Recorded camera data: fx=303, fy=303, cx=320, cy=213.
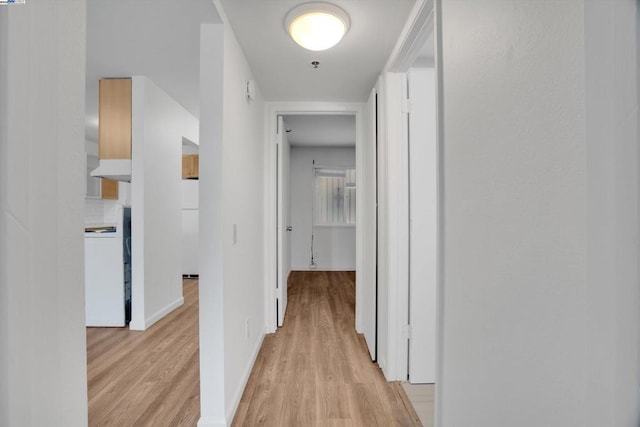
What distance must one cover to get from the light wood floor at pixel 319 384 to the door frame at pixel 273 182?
9.6 inches

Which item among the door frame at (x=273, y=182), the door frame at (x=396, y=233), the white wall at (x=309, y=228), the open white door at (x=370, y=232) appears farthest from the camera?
the white wall at (x=309, y=228)

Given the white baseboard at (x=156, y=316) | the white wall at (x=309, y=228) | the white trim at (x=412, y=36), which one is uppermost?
the white trim at (x=412, y=36)

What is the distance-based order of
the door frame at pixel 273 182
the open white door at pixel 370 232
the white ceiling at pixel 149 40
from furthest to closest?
the door frame at pixel 273 182 < the open white door at pixel 370 232 < the white ceiling at pixel 149 40

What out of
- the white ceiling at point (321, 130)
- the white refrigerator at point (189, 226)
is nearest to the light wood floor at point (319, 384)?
the white ceiling at point (321, 130)

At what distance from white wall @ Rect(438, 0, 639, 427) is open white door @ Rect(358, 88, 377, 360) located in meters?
1.28

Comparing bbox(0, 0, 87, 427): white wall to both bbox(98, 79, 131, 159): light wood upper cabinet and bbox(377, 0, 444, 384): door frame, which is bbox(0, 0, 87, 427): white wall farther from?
bbox(98, 79, 131, 159): light wood upper cabinet

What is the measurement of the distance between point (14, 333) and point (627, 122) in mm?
859

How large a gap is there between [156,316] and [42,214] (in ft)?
10.4

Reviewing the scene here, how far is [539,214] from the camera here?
0.64 m

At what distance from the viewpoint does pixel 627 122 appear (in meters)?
0.38

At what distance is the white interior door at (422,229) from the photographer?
2.04 meters

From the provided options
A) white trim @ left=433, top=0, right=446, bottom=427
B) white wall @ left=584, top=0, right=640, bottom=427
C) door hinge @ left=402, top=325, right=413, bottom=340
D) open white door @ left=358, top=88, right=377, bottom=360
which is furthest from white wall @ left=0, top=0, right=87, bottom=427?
open white door @ left=358, top=88, right=377, bottom=360

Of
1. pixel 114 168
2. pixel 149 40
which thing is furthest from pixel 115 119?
pixel 149 40

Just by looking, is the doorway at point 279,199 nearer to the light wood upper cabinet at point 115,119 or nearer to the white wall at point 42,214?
the light wood upper cabinet at point 115,119
